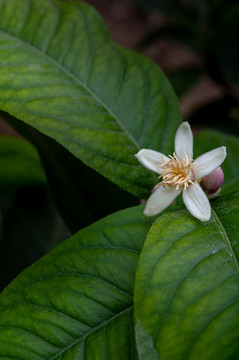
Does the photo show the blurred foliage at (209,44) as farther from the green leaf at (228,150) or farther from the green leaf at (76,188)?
the green leaf at (76,188)

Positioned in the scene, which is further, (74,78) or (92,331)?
(74,78)

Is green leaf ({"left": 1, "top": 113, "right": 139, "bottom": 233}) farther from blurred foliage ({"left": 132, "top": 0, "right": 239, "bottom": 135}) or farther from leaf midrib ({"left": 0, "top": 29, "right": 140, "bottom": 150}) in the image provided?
blurred foliage ({"left": 132, "top": 0, "right": 239, "bottom": 135})

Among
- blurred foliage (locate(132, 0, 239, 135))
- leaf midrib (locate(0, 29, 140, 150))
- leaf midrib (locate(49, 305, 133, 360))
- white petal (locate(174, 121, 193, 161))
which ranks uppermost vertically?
blurred foliage (locate(132, 0, 239, 135))

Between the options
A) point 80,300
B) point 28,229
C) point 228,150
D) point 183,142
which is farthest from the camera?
point 28,229

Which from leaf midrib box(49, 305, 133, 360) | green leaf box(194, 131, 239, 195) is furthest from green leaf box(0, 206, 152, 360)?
green leaf box(194, 131, 239, 195)

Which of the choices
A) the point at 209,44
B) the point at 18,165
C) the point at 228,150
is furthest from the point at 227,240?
the point at 209,44

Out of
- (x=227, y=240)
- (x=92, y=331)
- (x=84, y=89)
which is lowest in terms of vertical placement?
(x=92, y=331)

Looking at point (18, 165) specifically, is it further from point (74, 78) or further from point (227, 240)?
point (227, 240)
